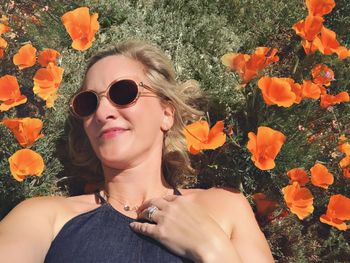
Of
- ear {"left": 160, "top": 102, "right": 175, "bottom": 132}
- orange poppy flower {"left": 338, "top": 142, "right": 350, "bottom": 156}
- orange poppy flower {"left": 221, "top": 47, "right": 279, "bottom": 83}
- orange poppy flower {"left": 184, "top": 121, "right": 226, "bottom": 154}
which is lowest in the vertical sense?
orange poppy flower {"left": 338, "top": 142, "right": 350, "bottom": 156}

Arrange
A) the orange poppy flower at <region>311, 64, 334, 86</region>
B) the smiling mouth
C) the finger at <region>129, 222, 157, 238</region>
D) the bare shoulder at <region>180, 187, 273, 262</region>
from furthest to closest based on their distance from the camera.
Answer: the orange poppy flower at <region>311, 64, 334, 86</region> < the smiling mouth < the bare shoulder at <region>180, 187, 273, 262</region> < the finger at <region>129, 222, 157, 238</region>

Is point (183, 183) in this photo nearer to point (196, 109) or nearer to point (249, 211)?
point (196, 109)

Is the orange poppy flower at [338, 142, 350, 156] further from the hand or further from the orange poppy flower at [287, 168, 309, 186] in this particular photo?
the hand

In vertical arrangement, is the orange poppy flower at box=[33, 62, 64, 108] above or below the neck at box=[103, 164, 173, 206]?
above

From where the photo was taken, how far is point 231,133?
3.06 m

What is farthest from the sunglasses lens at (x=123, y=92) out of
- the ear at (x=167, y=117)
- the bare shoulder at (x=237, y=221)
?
the bare shoulder at (x=237, y=221)

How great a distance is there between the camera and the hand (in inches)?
91.7

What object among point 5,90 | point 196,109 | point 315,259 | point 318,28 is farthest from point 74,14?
point 315,259

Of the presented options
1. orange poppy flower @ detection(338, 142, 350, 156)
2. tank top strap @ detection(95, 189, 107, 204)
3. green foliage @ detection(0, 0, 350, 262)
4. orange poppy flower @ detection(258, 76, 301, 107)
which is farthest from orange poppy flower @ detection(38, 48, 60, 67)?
orange poppy flower @ detection(338, 142, 350, 156)

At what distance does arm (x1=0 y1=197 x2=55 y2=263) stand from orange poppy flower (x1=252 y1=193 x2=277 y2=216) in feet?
4.28

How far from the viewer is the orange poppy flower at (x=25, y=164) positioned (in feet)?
8.94

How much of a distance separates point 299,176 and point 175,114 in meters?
0.82

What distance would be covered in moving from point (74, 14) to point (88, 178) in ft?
3.42

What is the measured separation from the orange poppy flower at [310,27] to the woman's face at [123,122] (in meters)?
0.94
